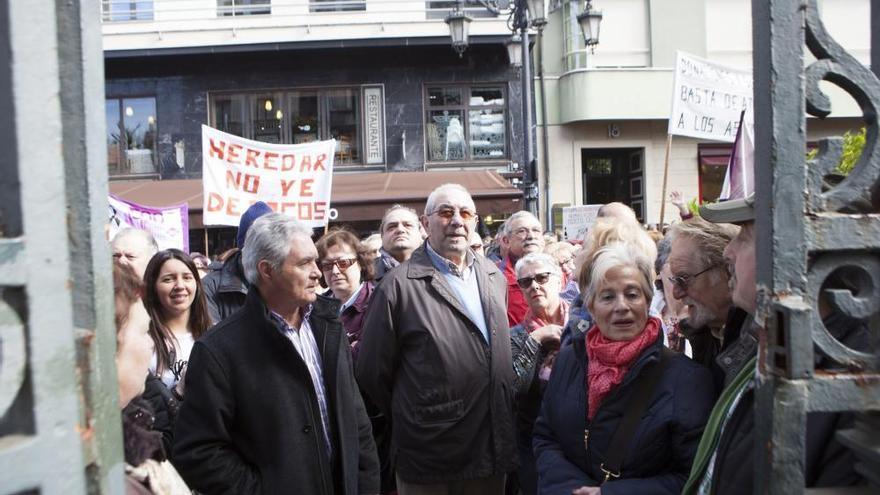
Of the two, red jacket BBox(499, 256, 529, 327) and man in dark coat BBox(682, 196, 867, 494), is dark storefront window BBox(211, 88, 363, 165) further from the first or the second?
man in dark coat BBox(682, 196, 867, 494)

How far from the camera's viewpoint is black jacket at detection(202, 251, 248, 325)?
14.4 ft

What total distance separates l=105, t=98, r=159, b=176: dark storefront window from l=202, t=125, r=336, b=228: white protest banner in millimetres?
8822

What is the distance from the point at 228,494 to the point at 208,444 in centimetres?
19

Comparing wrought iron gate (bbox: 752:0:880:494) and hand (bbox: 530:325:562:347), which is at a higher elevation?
wrought iron gate (bbox: 752:0:880:494)

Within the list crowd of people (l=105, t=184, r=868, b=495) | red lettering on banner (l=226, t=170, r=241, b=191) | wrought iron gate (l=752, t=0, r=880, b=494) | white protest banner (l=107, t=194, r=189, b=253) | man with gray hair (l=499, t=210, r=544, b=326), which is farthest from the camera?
red lettering on banner (l=226, t=170, r=241, b=191)

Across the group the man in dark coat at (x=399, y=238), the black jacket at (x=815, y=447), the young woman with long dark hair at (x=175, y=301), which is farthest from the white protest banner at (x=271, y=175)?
the black jacket at (x=815, y=447)

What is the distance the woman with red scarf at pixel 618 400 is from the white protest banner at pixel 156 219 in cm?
596

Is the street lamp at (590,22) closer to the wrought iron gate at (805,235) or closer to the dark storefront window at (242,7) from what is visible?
the dark storefront window at (242,7)

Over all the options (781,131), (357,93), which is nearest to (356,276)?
(781,131)

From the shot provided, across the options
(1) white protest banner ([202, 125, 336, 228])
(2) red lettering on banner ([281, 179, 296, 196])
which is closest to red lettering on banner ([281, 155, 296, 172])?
(1) white protest banner ([202, 125, 336, 228])

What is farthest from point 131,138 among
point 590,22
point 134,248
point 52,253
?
point 52,253

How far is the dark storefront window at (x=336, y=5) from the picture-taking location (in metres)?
16.6

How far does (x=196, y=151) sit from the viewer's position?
1619 cm

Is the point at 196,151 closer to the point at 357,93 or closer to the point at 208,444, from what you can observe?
the point at 357,93
